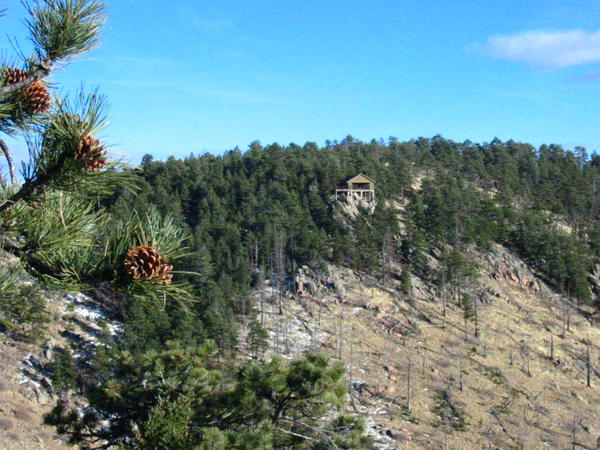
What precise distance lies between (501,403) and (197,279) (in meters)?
18.5

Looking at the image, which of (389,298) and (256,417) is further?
(389,298)

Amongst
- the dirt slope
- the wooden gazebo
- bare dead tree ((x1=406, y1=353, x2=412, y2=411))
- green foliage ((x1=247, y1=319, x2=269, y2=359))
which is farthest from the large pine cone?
the wooden gazebo

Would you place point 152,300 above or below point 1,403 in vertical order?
above

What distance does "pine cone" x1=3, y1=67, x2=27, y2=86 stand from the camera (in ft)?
7.50

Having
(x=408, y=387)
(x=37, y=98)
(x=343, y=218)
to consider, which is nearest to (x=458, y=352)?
(x=408, y=387)

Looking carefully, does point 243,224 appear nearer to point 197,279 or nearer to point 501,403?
point 197,279

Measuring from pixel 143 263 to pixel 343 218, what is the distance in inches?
1640

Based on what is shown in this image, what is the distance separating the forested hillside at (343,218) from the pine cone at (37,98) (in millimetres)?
25030

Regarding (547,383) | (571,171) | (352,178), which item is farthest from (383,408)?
(571,171)

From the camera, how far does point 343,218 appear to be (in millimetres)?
43594

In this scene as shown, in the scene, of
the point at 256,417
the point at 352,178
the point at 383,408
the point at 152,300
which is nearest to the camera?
the point at 152,300

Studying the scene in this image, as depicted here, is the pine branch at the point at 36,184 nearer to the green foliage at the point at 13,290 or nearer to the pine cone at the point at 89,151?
the pine cone at the point at 89,151

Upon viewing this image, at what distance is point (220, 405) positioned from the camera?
23.8 ft

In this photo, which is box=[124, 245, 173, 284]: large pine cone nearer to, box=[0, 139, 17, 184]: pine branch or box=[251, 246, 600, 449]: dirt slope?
box=[0, 139, 17, 184]: pine branch
